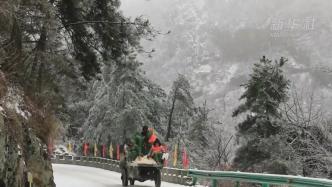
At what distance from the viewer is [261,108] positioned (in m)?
41.9

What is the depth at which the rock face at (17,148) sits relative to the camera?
725cm

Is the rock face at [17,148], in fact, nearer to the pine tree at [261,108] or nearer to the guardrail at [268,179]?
the guardrail at [268,179]

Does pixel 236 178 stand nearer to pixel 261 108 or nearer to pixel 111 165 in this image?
pixel 111 165

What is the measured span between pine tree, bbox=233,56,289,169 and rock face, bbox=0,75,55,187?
104 feet

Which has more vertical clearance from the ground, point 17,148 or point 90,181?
point 17,148

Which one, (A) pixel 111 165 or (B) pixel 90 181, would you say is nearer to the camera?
(B) pixel 90 181

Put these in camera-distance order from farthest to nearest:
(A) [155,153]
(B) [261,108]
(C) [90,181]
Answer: (B) [261,108], (C) [90,181], (A) [155,153]

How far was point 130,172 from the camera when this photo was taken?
18344 millimetres

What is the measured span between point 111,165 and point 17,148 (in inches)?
1320

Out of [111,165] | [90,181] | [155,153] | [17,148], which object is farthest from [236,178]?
[111,165]

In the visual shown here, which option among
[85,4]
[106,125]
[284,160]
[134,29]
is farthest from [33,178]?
[106,125]

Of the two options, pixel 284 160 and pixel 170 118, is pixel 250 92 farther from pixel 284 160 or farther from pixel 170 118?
pixel 170 118

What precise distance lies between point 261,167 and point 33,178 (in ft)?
102

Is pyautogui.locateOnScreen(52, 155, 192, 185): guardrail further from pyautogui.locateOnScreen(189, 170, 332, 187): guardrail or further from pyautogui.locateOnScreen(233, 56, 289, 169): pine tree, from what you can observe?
pyautogui.locateOnScreen(233, 56, 289, 169): pine tree
